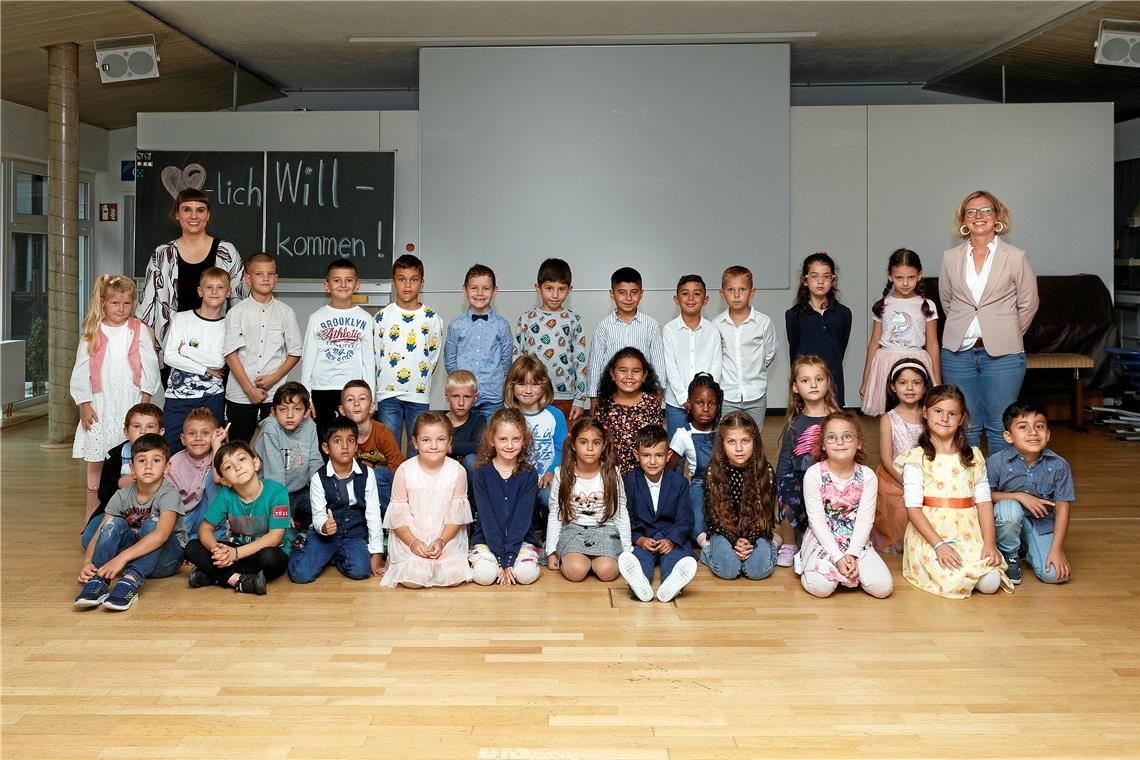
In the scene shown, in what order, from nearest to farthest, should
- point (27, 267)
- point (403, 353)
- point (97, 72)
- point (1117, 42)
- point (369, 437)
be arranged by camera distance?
point (369, 437) → point (403, 353) → point (1117, 42) → point (97, 72) → point (27, 267)

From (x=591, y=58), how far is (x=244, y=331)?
4064mm

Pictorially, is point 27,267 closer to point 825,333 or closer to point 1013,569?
point 825,333

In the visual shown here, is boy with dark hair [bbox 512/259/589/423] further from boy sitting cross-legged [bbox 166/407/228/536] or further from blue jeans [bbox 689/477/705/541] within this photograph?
boy sitting cross-legged [bbox 166/407/228/536]

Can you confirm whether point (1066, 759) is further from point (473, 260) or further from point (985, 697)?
point (473, 260)

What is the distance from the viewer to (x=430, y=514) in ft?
13.4

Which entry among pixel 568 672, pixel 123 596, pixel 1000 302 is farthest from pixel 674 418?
pixel 123 596

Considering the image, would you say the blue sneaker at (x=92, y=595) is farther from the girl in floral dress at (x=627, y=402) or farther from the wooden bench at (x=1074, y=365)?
the wooden bench at (x=1074, y=365)

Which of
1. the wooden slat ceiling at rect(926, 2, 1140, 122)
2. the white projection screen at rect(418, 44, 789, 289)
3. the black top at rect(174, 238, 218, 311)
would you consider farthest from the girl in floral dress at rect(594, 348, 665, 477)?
the wooden slat ceiling at rect(926, 2, 1140, 122)

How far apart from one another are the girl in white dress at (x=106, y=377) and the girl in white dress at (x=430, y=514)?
1.31 metres

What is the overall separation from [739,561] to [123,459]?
8.24 feet

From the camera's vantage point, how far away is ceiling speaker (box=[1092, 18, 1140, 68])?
269 inches

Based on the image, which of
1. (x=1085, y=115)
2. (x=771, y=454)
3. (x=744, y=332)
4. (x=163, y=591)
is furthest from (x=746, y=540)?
(x=1085, y=115)

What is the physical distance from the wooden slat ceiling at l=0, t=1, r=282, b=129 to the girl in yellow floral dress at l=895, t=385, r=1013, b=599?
5220 millimetres

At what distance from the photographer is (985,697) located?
2.89m
